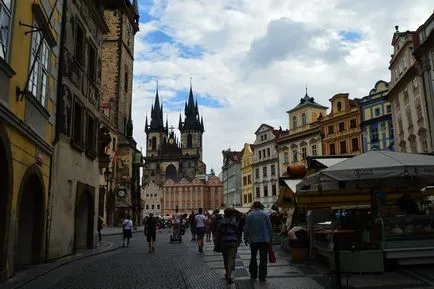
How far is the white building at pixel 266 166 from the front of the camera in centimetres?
6588

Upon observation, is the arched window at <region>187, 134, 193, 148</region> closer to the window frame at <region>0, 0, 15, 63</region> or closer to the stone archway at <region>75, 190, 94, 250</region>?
the stone archway at <region>75, 190, 94, 250</region>

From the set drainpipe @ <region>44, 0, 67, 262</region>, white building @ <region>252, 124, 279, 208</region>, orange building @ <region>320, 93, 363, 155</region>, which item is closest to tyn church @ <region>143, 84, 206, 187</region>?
white building @ <region>252, 124, 279, 208</region>

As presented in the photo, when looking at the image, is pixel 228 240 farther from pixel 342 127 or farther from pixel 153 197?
pixel 153 197

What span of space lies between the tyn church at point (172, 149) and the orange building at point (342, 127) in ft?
298

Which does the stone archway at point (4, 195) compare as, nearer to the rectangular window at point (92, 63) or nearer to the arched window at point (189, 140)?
the rectangular window at point (92, 63)

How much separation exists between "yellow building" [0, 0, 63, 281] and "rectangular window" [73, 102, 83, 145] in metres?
2.86

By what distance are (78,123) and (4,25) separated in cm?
891

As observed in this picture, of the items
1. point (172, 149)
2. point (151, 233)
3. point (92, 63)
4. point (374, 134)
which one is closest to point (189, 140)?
point (172, 149)

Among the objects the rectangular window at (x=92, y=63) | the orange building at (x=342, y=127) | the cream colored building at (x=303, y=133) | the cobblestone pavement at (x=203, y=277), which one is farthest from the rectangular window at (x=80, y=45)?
the cream colored building at (x=303, y=133)

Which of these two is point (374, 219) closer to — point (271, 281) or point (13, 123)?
point (271, 281)

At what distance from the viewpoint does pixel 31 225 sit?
1343cm

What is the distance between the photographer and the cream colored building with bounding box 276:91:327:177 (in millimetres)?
56188

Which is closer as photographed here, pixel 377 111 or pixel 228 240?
pixel 228 240

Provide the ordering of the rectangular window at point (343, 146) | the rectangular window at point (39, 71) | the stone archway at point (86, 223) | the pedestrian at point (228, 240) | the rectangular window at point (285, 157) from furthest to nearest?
the rectangular window at point (285, 157) → the rectangular window at point (343, 146) → the stone archway at point (86, 223) → the rectangular window at point (39, 71) → the pedestrian at point (228, 240)
